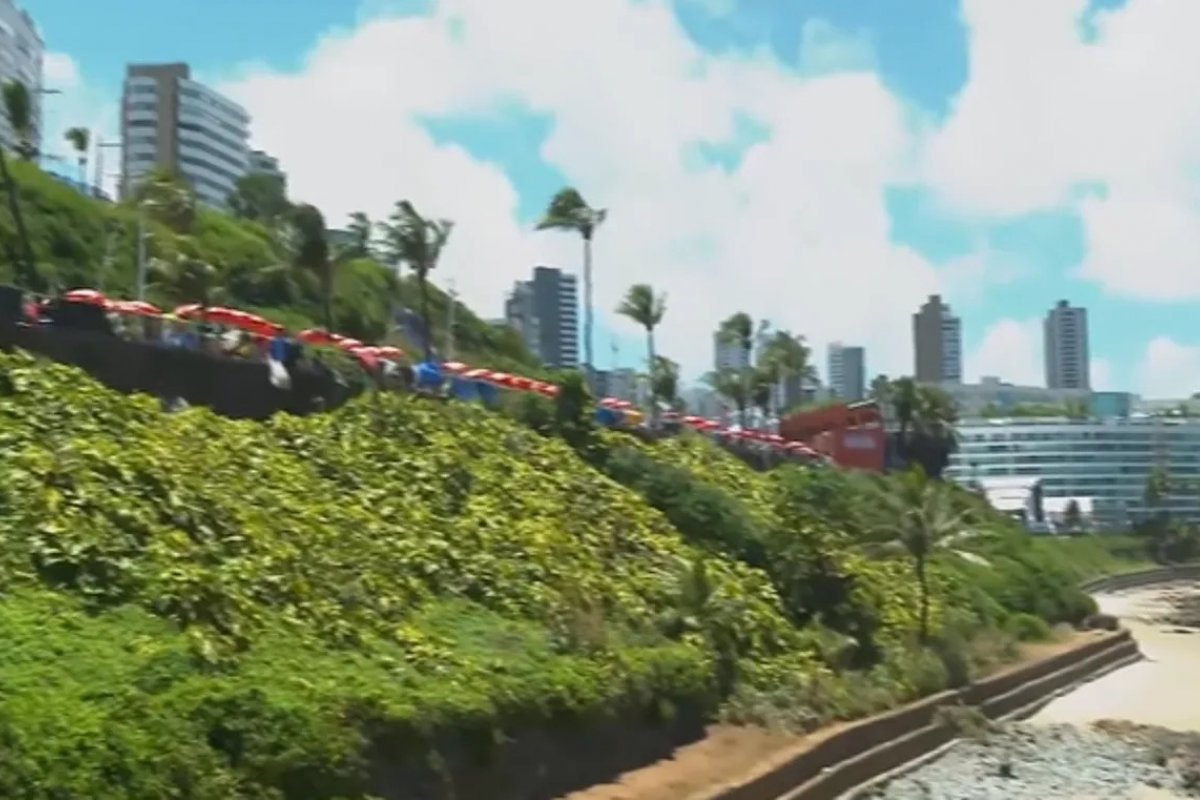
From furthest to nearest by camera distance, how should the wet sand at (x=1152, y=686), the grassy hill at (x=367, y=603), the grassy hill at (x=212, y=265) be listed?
the grassy hill at (x=212, y=265), the wet sand at (x=1152, y=686), the grassy hill at (x=367, y=603)

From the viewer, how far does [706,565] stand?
3231 cm

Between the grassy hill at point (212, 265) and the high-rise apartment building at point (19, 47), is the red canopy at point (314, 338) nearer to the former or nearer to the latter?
the grassy hill at point (212, 265)

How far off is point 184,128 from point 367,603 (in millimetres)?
121382

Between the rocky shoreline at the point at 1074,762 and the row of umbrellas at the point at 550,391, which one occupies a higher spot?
the row of umbrellas at the point at 550,391

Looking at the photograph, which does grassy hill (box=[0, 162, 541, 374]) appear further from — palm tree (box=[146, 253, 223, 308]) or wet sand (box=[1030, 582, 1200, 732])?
wet sand (box=[1030, 582, 1200, 732])

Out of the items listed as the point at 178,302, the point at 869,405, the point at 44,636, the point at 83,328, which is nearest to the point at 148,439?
the point at 83,328

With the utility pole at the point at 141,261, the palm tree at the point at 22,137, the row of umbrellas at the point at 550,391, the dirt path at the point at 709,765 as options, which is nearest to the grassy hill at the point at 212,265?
the palm tree at the point at 22,137

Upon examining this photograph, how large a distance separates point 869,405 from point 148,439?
53021 millimetres

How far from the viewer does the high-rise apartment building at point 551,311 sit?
496 feet

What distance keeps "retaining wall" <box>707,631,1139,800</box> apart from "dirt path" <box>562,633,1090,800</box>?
0.24m

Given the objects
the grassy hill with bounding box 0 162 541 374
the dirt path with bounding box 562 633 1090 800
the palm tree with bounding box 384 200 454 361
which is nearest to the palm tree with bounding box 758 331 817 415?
the grassy hill with bounding box 0 162 541 374

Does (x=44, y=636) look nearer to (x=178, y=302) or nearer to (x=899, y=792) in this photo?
(x=899, y=792)

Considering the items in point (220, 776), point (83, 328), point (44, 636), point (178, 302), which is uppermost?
point (178, 302)

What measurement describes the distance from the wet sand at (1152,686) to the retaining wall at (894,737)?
26.5 inches
